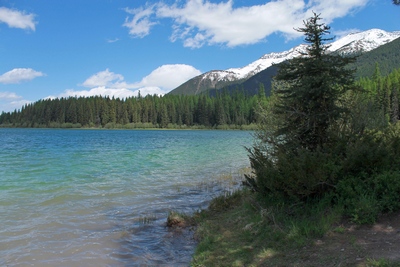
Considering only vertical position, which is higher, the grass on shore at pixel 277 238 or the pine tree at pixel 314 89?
the pine tree at pixel 314 89

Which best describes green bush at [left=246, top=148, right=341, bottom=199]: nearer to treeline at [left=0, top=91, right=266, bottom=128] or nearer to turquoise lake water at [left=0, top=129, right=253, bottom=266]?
turquoise lake water at [left=0, top=129, right=253, bottom=266]

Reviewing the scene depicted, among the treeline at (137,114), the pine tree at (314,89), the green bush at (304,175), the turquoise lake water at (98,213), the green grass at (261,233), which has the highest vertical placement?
the treeline at (137,114)

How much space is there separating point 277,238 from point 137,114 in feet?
520

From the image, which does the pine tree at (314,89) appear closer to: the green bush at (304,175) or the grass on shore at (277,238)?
the green bush at (304,175)

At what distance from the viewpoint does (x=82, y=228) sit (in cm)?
1062

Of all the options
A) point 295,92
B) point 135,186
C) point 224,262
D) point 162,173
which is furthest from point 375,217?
point 162,173

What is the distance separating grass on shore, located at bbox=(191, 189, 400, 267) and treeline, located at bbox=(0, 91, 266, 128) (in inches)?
5773

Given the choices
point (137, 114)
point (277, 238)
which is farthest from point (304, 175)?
point (137, 114)

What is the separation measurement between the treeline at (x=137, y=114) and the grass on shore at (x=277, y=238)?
14665cm

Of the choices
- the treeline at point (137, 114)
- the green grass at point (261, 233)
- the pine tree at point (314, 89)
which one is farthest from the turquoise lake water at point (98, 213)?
the treeline at point (137, 114)

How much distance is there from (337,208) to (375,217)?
80 centimetres

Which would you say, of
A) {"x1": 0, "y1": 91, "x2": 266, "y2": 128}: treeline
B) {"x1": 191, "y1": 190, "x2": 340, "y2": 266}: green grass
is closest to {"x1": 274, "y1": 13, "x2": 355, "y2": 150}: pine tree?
{"x1": 191, "y1": 190, "x2": 340, "y2": 266}: green grass

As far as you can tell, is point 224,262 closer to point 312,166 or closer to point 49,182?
point 312,166

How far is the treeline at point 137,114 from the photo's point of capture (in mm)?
157750
